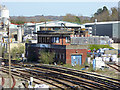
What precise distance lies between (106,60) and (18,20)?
3826 centimetres

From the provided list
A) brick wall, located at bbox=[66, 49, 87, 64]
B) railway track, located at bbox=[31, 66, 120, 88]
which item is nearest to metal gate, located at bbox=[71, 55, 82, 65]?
brick wall, located at bbox=[66, 49, 87, 64]

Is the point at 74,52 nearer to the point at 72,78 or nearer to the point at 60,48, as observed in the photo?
the point at 60,48

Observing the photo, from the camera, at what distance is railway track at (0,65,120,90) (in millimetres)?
9119

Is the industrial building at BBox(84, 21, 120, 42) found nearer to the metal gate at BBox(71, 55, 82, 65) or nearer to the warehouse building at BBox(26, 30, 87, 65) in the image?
the warehouse building at BBox(26, 30, 87, 65)

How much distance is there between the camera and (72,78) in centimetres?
1066

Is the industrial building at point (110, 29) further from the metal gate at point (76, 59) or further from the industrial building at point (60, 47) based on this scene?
the metal gate at point (76, 59)

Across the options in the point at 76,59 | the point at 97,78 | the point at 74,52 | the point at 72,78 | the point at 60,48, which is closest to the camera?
the point at 97,78

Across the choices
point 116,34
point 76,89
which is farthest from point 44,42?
point 116,34


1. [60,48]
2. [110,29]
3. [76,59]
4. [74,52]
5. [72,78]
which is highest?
[110,29]

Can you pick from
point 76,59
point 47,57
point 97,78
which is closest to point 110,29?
point 76,59

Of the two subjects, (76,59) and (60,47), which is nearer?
(76,59)

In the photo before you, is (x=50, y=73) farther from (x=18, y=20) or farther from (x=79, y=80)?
(x=18, y=20)

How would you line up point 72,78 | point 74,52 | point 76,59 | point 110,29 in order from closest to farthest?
point 72,78, point 76,59, point 74,52, point 110,29

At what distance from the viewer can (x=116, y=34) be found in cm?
3253
